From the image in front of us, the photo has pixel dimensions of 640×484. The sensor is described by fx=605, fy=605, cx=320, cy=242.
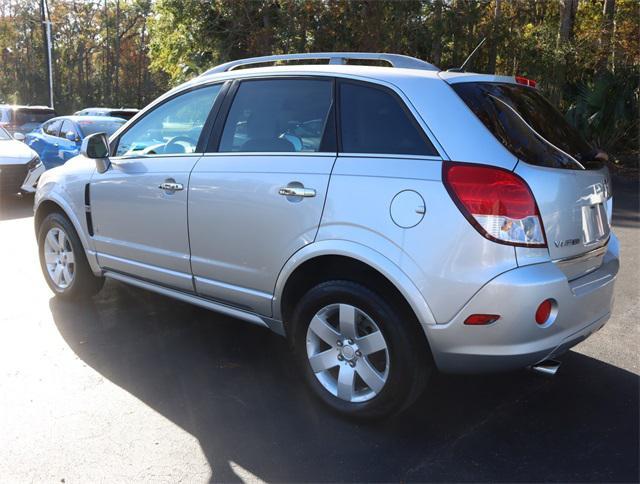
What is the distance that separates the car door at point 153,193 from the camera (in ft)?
12.9

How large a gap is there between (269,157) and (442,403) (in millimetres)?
1720

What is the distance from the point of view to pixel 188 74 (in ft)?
65.7

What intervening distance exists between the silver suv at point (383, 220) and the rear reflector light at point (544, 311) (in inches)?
0.4

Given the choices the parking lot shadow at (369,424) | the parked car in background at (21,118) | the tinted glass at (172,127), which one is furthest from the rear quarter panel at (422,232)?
the parked car in background at (21,118)

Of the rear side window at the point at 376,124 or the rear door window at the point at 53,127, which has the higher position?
the rear side window at the point at 376,124

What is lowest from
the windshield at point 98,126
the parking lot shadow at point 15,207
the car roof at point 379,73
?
the parking lot shadow at point 15,207

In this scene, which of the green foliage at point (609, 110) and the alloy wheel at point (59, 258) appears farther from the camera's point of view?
the green foliage at point (609, 110)

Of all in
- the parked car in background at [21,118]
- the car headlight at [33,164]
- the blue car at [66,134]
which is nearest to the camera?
the car headlight at [33,164]

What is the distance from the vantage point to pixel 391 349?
2.96m

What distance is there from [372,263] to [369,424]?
890 millimetres

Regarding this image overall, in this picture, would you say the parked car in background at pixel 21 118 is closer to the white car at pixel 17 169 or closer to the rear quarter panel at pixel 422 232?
the white car at pixel 17 169

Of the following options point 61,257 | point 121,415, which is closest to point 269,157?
point 121,415

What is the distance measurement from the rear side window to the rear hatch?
30cm

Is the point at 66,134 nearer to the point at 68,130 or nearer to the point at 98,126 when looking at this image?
the point at 68,130
